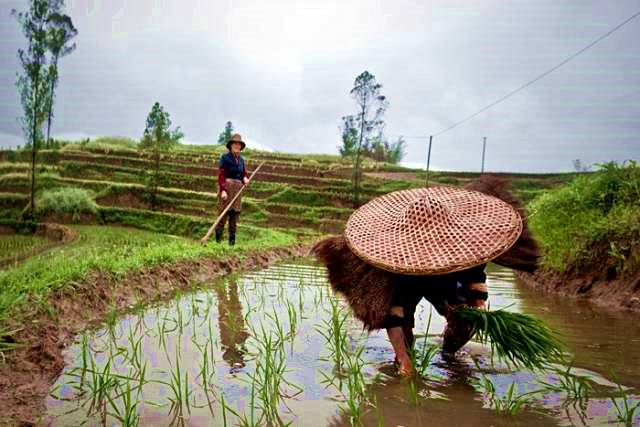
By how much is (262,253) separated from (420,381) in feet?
18.7

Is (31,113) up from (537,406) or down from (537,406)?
up

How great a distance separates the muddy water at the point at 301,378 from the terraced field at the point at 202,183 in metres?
12.7

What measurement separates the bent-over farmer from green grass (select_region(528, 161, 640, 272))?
8.17 feet

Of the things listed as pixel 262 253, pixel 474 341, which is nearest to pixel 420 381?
pixel 474 341

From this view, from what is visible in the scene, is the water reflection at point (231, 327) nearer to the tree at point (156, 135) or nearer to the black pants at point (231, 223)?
the black pants at point (231, 223)

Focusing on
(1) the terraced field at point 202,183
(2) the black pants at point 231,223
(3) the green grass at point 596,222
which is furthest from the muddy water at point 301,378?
(1) the terraced field at point 202,183

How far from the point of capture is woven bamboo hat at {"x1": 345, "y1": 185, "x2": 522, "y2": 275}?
2.27m

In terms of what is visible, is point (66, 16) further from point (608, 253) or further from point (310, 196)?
point (608, 253)

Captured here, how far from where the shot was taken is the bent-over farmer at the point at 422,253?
7.65ft

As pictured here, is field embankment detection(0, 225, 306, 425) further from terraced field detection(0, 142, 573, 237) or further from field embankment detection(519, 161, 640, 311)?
terraced field detection(0, 142, 573, 237)

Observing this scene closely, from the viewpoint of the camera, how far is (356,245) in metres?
2.56

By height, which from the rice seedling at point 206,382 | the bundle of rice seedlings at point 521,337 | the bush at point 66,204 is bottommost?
the bush at point 66,204

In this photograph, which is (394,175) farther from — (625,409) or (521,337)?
(625,409)

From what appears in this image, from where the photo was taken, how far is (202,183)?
72.7 feet
